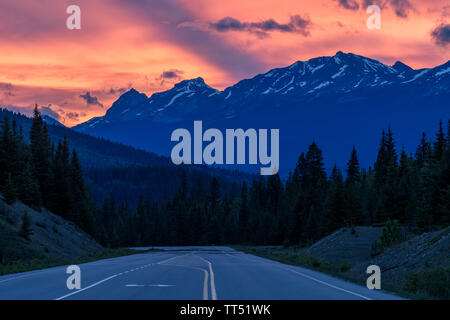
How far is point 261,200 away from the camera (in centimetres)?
15512

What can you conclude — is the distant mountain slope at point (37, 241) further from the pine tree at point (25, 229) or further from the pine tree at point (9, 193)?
the pine tree at point (9, 193)

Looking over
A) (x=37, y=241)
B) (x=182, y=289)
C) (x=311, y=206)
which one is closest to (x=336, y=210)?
(x=311, y=206)

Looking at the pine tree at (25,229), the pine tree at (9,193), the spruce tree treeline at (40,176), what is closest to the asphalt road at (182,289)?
the pine tree at (25,229)

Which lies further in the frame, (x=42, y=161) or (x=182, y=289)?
(x=42, y=161)

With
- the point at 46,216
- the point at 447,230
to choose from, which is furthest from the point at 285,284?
the point at 46,216

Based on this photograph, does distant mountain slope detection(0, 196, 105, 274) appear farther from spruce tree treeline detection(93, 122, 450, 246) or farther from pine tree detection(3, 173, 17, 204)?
spruce tree treeline detection(93, 122, 450, 246)

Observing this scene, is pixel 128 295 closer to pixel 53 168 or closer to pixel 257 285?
pixel 257 285

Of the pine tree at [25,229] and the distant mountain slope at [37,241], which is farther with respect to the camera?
the pine tree at [25,229]

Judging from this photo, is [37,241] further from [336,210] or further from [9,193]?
[336,210]

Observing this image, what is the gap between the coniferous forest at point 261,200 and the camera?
66125 mm

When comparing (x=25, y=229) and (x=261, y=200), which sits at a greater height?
(x=25, y=229)

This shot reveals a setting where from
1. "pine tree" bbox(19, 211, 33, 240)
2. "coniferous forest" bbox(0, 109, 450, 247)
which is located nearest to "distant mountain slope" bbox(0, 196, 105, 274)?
"pine tree" bbox(19, 211, 33, 240)

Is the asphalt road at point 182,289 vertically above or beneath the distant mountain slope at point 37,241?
above
